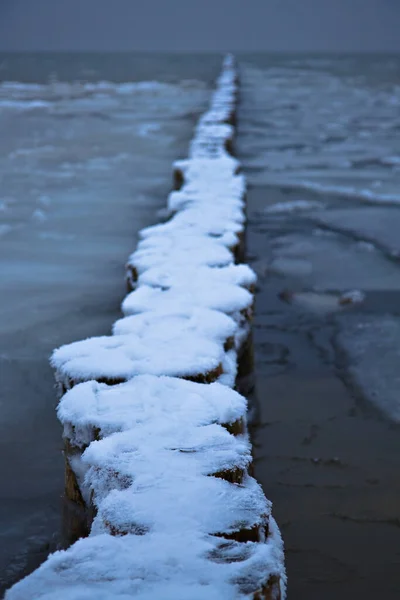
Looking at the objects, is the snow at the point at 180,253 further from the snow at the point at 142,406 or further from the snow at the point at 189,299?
the snow at the point at 142,406

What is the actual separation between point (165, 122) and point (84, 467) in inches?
459

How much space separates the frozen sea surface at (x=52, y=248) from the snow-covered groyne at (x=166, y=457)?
454mm

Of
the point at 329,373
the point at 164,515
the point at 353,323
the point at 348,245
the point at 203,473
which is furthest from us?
the point at 348,245

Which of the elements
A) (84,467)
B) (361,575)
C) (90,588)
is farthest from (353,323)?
(90,588)

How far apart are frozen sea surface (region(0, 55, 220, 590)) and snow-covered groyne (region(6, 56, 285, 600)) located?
17.9 inches

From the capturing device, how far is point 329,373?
3709mm

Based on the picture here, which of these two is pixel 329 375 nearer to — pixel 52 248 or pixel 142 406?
pixel 142 406

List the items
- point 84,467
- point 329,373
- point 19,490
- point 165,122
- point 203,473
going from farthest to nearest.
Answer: point 165,122, point 329,373, point 19,490, point 84,467, point 203,473

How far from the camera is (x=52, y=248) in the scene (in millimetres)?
5629

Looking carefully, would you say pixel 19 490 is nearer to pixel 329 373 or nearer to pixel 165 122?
pixel 329 373

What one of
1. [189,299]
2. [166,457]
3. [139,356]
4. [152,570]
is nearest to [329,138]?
[189,299]

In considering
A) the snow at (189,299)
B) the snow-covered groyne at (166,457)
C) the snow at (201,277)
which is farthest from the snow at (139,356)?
the snow at (201,277)

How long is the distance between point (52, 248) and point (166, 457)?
12.6 feet

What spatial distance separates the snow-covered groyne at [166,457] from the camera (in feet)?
5.11
